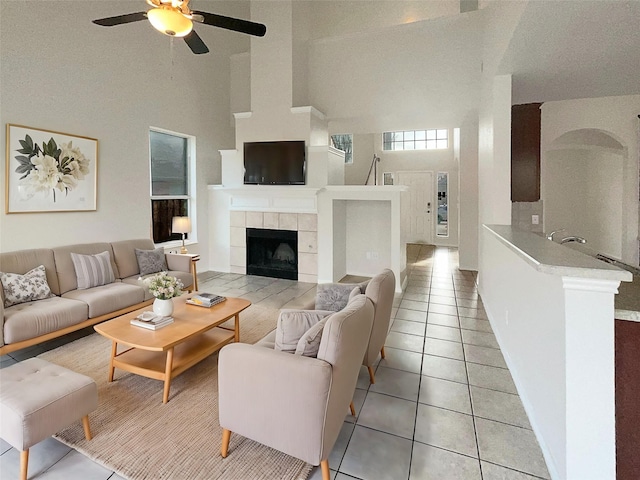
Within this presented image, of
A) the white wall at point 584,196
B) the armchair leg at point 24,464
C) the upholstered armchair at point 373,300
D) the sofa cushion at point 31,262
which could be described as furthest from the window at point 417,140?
the armchair leg at point 24,464

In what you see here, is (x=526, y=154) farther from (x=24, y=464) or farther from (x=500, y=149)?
(x=24, y=464)

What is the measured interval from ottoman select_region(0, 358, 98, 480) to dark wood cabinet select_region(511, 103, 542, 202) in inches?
195

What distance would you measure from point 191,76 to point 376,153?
628 centimetres

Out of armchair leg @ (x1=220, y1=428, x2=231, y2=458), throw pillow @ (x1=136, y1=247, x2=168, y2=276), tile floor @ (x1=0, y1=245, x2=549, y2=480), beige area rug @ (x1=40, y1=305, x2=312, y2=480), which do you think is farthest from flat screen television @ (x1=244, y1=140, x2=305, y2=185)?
armchair leg @ (x1=220, y1=428, x2=231, y2=458)

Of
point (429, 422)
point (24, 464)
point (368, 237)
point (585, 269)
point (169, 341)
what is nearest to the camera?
point (585, 269)

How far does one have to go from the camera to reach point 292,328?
74.5 inches

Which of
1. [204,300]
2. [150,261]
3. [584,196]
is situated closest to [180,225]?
[150,261]

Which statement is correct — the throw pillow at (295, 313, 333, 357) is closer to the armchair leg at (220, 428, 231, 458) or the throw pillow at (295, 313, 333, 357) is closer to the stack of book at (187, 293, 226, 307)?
the armchair leg at (220, 428, 231, 458)

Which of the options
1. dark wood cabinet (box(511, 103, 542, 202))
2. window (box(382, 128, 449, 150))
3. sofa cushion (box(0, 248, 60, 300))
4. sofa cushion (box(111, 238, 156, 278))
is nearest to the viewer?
sofa cushion (box(0, 248, 60, 300))

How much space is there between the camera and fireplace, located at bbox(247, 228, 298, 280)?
6098 mm

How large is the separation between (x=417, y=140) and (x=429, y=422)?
30.9ft

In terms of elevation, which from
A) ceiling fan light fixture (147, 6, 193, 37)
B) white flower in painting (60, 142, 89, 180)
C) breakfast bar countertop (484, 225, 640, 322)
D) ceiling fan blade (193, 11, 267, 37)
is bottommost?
breakfast bar countertop (484, 225, 640, 322)

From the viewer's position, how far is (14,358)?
3025 millimetres

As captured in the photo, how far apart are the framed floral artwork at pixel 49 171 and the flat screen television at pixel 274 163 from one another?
91.7 inches
